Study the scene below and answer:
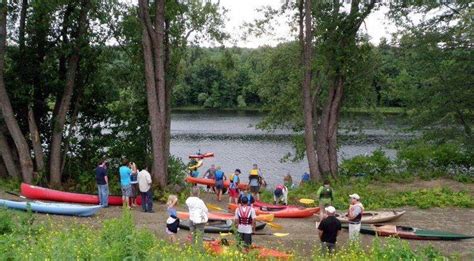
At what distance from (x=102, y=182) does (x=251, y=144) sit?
35729mm

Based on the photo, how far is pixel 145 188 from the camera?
16109 millimetres

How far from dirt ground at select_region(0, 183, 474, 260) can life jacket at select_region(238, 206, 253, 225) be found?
4.57 ft

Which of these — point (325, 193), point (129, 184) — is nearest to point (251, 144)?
point (129, 184)

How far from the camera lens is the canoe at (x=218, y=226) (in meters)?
14.1

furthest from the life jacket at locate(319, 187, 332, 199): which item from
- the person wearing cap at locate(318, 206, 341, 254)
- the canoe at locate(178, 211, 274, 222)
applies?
the person wearing cap at locate(318, 206, 341, 254)

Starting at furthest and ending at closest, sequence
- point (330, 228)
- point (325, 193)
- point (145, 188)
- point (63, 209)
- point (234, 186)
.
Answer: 1. point (234, 186)
2. point (145, 188)
3. point (325, 193)
4. point (63, 209)
5. point (330, 228)

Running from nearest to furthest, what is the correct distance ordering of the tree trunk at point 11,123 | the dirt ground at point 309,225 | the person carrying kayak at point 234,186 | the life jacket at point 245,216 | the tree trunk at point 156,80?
the life jacket at point 245,216 → the dirt ground at point 309,225 → the tree trunk at point 11,123 → the tree trunk at point 156,80 → the person carrying kayak at point 234,186

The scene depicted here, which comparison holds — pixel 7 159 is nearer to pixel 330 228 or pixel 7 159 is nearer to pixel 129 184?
pixel 129 184

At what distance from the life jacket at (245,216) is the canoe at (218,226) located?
200 cm

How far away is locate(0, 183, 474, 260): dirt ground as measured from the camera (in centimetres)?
1302

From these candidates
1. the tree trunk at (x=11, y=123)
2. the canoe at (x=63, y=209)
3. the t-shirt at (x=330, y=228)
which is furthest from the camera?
the tree trunk at (x=11, y=123)

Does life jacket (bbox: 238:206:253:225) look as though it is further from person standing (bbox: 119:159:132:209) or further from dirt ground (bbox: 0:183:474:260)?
person standing (bbox: 119:159:132:209)

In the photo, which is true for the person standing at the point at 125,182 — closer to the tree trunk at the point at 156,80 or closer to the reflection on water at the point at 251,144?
the tree trunk at the point at 156,80

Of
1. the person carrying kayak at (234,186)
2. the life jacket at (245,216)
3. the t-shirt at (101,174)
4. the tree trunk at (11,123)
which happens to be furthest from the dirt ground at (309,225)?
the person carrying kayak at (234,186)
